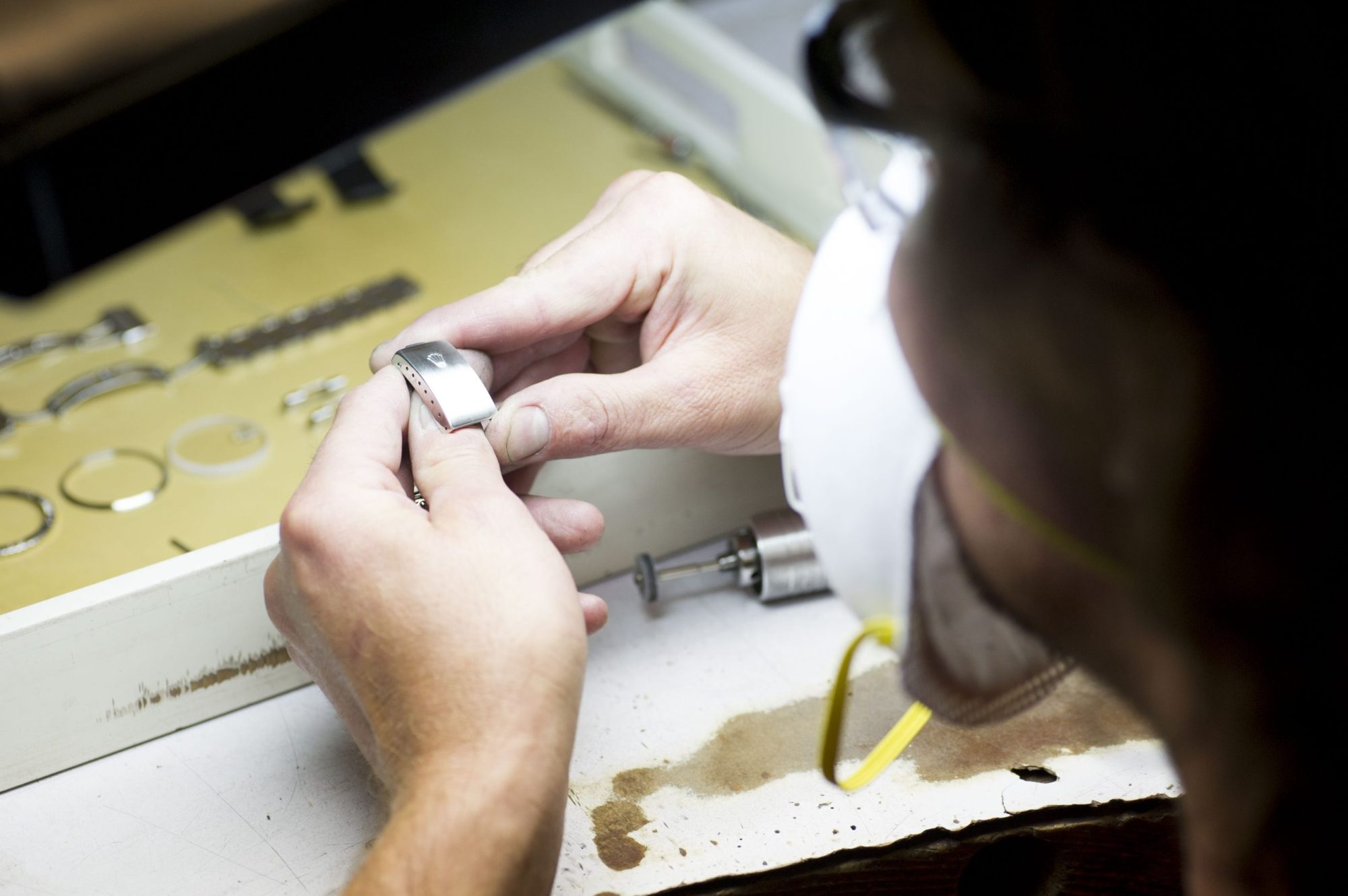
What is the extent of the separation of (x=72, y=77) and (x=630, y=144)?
3.43ft

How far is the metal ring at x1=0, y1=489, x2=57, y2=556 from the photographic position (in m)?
0.98

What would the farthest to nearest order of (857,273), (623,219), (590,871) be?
1. (623,219)
2. (590,871)
3. (857,273)

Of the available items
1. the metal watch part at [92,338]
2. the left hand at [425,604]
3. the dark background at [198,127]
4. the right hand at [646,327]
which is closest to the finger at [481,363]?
the right hand at [646,327]

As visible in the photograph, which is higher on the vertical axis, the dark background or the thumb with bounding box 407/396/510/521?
the dark background

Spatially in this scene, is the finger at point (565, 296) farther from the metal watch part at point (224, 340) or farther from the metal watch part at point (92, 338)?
the metal watch part at point (92, 338)

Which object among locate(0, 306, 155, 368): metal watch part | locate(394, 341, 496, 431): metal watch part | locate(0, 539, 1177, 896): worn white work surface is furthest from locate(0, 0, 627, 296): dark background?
locate(0, 306, 155, 368): metal watch part

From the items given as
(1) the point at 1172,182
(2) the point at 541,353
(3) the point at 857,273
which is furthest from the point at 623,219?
(1) the point at 1172,182

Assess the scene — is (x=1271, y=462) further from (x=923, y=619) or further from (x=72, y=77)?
(x=72, y=77)

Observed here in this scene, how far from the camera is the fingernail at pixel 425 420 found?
2.76 ft

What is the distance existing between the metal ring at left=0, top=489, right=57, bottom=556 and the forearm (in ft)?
1.61

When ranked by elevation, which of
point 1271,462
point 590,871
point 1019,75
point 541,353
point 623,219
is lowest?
point 590,871

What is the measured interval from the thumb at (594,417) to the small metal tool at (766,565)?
0.13 metres

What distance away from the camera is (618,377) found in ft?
2.93

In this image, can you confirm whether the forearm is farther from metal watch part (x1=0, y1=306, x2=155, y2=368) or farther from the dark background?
metal watch part (x1=0, y1=306, x2=155, y2=368)
